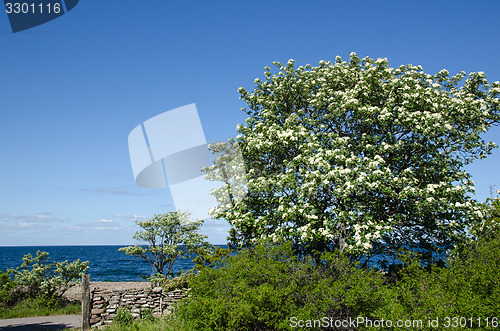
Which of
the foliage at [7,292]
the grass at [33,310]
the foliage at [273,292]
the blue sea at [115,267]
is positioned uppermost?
the foliage at [273,292]

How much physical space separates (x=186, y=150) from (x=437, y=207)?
11.2 metres

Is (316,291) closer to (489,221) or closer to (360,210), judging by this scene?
(360,210)

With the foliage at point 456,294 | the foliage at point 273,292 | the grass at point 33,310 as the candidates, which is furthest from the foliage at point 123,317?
the foliage at point 456,294

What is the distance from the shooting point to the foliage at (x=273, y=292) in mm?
9656

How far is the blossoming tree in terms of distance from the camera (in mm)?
13344

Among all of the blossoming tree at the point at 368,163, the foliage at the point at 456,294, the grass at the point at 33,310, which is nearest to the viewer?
the foliage at the point at 456,294

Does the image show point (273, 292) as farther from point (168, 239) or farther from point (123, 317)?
point (168, 239)

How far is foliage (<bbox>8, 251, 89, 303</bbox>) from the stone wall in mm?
6570

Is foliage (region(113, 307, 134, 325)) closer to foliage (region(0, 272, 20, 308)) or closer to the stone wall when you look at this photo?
the stone wall

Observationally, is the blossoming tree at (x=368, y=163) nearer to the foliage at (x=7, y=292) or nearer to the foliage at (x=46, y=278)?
the foliage at (x=46, y=278)

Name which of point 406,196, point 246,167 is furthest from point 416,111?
point 246,167

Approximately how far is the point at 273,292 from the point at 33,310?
20.1 m

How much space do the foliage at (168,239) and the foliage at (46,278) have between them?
4948 mm

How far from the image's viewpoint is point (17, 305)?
22.2 metres
